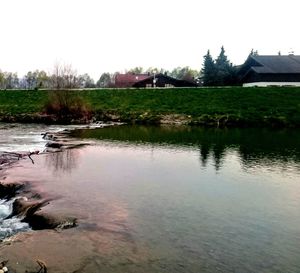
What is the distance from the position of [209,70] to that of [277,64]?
1517cm

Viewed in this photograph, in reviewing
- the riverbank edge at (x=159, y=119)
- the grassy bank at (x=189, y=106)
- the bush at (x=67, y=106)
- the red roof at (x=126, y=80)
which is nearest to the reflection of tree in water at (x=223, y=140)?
the riverbank edge at (x=159, y=119)

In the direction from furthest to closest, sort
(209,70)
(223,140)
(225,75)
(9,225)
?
(209,70) → (225,75) → (223,140) → (9,225)

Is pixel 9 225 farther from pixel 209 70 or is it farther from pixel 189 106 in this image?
pixel 209 70

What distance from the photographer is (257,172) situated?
80.0ft

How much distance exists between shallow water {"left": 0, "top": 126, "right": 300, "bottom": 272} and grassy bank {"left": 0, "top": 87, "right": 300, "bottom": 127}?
861 inches

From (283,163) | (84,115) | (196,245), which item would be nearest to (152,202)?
(196,245)

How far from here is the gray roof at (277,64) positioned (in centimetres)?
7744

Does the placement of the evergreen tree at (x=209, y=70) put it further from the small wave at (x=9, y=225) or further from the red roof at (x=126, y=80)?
the small wave at (x=9, y=225)

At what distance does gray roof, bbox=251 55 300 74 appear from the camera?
254 ft

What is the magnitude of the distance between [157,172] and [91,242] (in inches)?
454

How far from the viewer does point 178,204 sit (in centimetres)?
1761

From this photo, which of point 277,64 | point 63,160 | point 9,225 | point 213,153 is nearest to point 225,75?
point 277,64

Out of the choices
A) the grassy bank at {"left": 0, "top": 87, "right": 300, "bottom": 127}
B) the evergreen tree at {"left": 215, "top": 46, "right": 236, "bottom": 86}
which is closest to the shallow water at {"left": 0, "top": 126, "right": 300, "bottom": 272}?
the grassy bank at {"left": 0, "top": 87, "right": 300, "bottom": 127}

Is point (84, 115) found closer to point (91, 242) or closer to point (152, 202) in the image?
point (152, 202)
